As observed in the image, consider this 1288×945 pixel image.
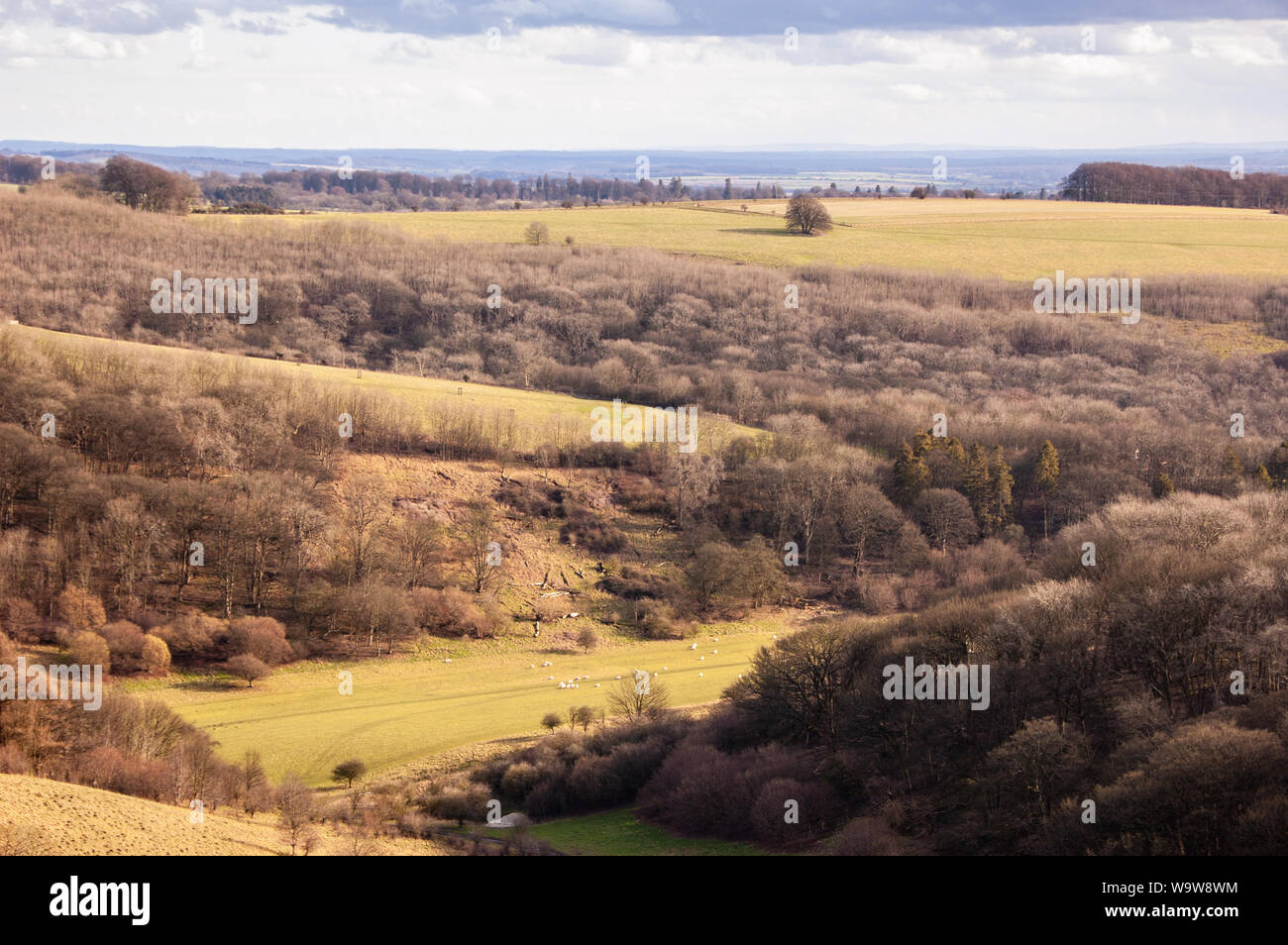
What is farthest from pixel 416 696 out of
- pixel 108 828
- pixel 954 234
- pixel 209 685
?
pixel 954 234

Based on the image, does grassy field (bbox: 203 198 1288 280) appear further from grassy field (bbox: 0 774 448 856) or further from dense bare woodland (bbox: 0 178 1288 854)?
grassy field (bbox: 0 774 448 856)

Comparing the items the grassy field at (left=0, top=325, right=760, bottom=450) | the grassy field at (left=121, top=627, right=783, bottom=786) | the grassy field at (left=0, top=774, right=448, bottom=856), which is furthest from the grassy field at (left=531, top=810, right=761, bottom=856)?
the grassy field at (left=0, top=325, right=760, bottom=450)

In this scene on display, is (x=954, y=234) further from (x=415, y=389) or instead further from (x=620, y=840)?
(x=620, y=840)

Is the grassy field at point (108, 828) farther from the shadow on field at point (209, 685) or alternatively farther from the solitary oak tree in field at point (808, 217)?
the solitary oak tree in field at point (808, 217)

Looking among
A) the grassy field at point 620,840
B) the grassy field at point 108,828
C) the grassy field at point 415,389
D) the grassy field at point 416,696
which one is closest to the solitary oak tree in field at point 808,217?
the grassy field at point 415,389

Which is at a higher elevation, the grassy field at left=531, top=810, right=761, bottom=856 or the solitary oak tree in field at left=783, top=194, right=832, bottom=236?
the solitary oak tree in field at left=783, top=194, right=832, bottom=236
